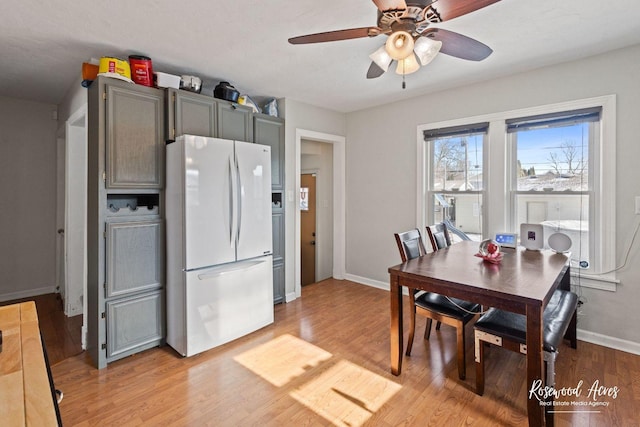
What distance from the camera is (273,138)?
3629 millimetres

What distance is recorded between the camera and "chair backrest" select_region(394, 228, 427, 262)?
2.46m

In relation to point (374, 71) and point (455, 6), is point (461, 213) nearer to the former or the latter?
point (374, 71)

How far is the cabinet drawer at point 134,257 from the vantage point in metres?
2.42

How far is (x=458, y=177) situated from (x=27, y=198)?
17.6ft

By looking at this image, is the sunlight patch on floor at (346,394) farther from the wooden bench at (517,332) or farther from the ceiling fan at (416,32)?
the ceiling fan at (416,32)

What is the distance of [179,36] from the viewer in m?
2.29

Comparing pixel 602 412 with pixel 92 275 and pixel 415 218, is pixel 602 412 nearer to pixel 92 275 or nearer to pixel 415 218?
pixel 415 218

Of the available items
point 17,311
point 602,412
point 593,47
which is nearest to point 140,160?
point 17,311

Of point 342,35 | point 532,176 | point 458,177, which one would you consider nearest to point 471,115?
point 458,177

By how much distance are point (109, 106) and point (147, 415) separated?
7.16ft

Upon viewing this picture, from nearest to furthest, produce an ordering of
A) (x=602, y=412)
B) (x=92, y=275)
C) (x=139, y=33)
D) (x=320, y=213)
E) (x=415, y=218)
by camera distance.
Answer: (x=602, y=412)
(x=139, y=33)
(x=92, y=275)
(x=415, y=218)
(x=320, y=213)

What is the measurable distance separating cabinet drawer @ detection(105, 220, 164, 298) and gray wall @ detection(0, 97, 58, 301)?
251 centimetres

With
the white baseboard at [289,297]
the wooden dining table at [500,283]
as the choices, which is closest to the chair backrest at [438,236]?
the wooden dining table at [500,283]

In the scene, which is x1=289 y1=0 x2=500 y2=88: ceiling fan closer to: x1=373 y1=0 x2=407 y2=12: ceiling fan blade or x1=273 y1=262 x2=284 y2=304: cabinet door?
x1=373 y1=0 x2=407 y2=12: ceiling fan blade
